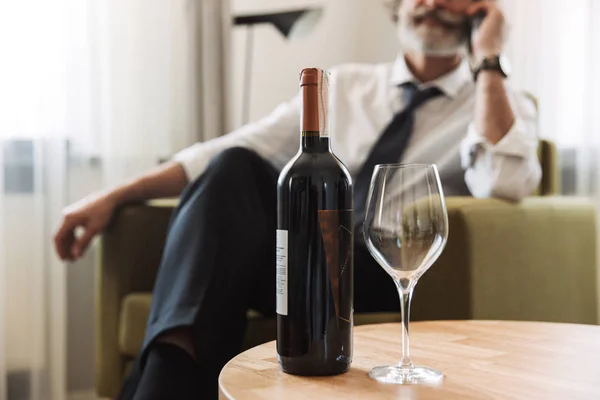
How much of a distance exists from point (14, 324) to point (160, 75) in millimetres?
939

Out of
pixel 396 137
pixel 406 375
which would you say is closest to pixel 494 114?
pixel 396 137

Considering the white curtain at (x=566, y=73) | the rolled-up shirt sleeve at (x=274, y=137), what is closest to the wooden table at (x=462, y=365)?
the rolled-up shirt sleeve at (x=274, y=137)

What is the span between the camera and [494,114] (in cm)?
151

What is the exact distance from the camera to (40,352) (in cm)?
208

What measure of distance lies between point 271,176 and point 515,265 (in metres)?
0.48

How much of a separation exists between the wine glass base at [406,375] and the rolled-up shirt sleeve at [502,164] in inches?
29.4

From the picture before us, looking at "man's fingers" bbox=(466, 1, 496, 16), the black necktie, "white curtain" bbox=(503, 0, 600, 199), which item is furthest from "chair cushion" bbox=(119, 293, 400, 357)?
"white curtain" bbox=(503, 0, 600, 199)

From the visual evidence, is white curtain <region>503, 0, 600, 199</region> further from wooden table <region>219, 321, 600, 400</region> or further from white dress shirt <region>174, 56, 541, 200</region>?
wooden table <region>219, 321, 600, 400</region>

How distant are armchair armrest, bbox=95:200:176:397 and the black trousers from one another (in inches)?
13.4

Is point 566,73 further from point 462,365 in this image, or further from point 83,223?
point 462,365

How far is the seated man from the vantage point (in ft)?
3.23

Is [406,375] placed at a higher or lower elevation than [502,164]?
lower

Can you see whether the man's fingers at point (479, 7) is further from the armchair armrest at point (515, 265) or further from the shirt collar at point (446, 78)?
the armchair armrest at point (515, 265)

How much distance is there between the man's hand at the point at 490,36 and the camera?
1.63 meters
